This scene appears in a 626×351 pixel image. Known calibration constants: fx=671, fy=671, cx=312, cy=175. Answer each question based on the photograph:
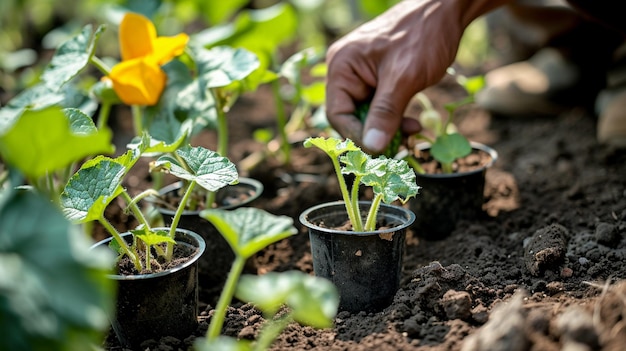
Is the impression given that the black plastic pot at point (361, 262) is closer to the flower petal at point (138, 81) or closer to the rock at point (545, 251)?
the rock at point (545, 251)

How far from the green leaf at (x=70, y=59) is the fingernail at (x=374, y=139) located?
718 mm

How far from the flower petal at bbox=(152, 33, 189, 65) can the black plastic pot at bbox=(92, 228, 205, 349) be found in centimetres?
69

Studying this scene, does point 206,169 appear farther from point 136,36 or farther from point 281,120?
point 281,120

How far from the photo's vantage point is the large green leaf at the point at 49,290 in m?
0.79

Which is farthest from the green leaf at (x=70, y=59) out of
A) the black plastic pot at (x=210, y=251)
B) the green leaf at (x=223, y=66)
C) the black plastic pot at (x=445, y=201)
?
the black plastic pot at (x=445, y=201)

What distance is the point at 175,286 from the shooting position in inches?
51.9

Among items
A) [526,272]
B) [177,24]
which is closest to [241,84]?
[526,272]

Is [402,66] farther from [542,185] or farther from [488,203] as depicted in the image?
[542,185]

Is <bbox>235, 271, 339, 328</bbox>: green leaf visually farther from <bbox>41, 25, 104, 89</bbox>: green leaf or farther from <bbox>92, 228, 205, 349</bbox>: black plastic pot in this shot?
<bbox>41, 25, 104, 89</bbox>: green leaf

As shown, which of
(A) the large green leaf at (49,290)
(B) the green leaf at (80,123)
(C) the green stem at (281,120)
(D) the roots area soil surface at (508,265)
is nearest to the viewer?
(A) the large green leaf at (49,290)

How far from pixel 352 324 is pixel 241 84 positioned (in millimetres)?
884

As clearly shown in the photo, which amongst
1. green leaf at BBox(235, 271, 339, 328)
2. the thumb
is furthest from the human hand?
green leaf at BBox(235, 271, 339, 328)

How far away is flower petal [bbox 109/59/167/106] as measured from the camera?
1781 mm

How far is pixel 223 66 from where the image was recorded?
5.89 ft
